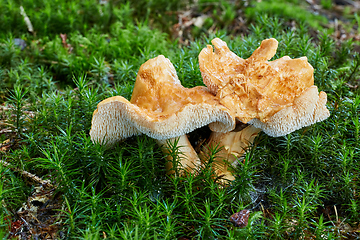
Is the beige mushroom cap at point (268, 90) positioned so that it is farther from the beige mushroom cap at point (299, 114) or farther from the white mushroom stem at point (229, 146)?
the white mushroom stem at point (229, 146)

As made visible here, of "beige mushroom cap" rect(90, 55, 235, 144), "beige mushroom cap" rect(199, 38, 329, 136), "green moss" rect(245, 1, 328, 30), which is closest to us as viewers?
"beige mushroom cap" rect(90, 55, 235, 144)

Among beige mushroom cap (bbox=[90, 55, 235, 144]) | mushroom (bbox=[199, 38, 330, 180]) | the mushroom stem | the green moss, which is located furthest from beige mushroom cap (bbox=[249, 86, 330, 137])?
the green moss

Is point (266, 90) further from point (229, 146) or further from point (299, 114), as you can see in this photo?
point (229, 146)

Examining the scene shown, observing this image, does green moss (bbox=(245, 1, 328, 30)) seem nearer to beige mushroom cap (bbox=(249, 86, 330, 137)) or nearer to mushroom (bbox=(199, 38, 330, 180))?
mushroom (bbox=(199, 38, 330, 180))

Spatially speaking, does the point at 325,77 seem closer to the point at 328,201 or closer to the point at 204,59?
the point at 328,201

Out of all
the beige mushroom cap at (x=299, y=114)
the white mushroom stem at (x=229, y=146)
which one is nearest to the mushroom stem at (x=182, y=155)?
the white mushroom stem at (x=229, y=146)

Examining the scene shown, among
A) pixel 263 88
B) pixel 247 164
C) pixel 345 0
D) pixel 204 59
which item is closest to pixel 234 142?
pixel 247 164
